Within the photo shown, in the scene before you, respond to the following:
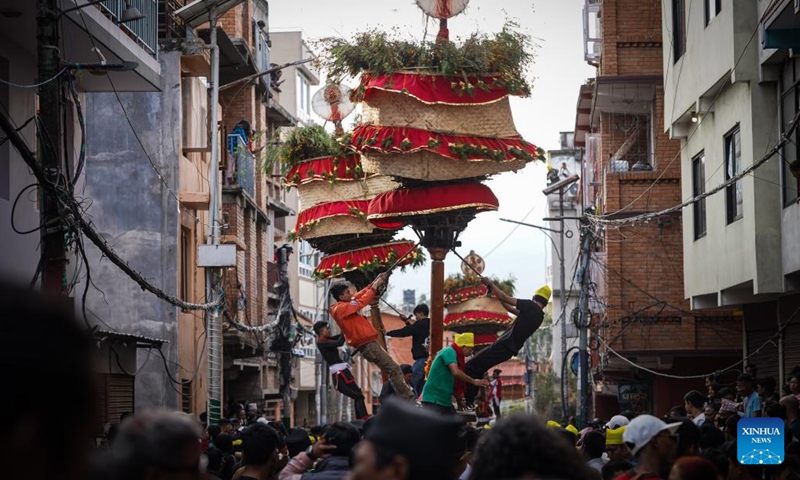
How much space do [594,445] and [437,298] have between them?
18.3 feet

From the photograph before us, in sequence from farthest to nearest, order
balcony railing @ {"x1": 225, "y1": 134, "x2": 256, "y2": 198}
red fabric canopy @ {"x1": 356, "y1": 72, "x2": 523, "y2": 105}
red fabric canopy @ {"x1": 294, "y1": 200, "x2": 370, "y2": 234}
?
balcony railing @ {"x1": 225, "y1": 134, "x2": 256, "y2": 198} → red fabric canopy @ {"x1": 294, "y1": 200, "x2": 370, "y2": 234} → red fabric canopy @ {"x1": 356, "y1": 72, "x2": 523, "y2": 105}

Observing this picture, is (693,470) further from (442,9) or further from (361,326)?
(442,9)

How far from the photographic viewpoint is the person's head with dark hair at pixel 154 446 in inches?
170

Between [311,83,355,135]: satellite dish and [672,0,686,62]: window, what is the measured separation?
7206 millimetres

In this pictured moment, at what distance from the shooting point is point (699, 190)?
27266 millimetres

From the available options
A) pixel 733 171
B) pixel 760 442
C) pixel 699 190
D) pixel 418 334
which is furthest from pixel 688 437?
pixel 699 190

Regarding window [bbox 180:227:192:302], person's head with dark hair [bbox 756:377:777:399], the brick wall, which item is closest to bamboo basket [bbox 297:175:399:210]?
person's head with dark hair [bbox 756:377:777:399]

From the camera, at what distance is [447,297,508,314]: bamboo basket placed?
3394 centimetres

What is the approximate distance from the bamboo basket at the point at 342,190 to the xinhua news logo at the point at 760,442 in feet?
43.5

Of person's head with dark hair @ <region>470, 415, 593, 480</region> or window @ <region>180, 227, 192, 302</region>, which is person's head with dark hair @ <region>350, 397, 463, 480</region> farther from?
window @ <region>180, 227, 192, 302</region>

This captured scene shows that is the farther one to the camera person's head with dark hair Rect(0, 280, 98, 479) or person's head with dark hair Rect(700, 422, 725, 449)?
person's head with dark hair Rect(700, 422, 725, 449)

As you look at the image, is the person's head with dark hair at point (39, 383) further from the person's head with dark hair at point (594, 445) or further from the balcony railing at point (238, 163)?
the balcony railing at point (238, 163)

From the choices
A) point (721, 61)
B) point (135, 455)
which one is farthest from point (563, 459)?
point (721, 61)

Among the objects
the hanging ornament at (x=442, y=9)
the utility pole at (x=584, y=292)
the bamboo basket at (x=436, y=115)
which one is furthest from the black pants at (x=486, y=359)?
the utility pole at (x=584, y=292)
